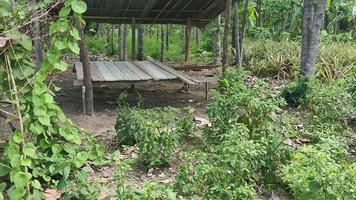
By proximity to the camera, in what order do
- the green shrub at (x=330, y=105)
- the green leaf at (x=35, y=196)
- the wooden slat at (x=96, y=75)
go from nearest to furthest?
the green leaf at (x=35, y=196), the green shrub at (x=330, y=105), the wooden slat at (x=96, y=75)

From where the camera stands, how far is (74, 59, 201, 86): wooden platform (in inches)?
273

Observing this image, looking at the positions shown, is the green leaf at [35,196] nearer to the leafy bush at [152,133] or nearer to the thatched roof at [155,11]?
the leafy bush at [152,133]

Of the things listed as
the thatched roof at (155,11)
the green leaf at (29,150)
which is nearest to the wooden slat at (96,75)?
the thatched roof at (155,11)

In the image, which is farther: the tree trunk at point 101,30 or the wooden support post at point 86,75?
the tree trunk at point 101,30

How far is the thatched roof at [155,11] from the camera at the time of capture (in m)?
10.2

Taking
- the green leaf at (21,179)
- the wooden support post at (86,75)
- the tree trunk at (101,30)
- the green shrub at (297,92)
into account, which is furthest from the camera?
the tree trunk at (101,30)

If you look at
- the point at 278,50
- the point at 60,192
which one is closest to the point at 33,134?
the point at 60,192

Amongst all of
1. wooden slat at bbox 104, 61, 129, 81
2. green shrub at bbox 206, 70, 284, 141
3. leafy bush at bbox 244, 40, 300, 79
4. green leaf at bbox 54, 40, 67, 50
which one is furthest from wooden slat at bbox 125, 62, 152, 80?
green leaf at bbox 54, 40, 67, 50

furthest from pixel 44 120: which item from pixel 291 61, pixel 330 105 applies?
pixel 291 61

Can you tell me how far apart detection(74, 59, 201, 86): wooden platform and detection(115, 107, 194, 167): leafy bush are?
6.43ft

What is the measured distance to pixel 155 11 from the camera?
35.7 ft

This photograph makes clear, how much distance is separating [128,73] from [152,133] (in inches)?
137

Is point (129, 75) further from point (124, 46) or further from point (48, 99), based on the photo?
point (124, 46)

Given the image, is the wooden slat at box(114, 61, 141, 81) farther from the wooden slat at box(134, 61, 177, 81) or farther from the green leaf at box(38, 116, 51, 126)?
the green leaf at box(38, 116, 51, 126)
